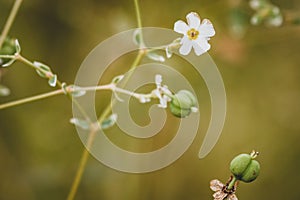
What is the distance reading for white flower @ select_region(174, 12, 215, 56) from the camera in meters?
0.58

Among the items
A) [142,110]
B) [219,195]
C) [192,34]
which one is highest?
[142,110]

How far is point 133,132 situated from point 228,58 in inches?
10.0

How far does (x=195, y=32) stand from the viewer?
1.91 ft

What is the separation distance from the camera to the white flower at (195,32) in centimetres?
58

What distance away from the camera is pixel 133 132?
1.13m

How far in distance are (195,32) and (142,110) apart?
699 mm

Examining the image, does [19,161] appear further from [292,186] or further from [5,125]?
[292,186]

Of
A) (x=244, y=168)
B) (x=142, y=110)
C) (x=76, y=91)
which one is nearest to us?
(x=244, y=168)

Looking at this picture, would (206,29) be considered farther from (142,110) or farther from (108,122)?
(142,110)

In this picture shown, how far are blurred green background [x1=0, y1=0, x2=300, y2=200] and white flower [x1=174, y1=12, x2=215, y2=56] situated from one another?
1.76ft

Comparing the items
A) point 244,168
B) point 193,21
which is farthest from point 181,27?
point 244,168

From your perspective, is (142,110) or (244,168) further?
(142,110)

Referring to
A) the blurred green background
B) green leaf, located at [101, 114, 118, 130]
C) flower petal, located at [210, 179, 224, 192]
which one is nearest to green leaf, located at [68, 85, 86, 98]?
green leaf, located at [101, 114, 118, 130]

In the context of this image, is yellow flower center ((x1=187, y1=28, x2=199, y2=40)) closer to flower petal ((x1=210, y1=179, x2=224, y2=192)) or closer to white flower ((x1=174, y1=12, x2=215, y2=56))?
white flower ((x1=174, y1=12, x2=215, y2=56))
